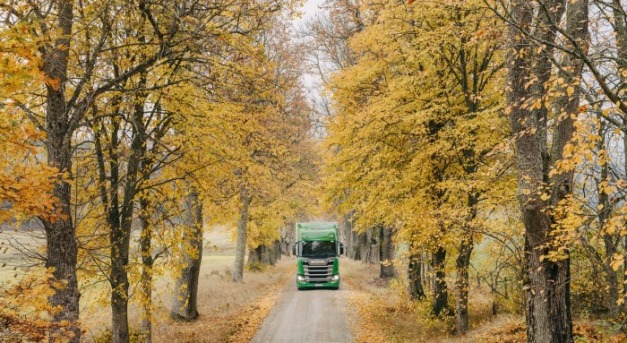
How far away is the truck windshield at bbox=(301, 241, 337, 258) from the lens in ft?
83.7

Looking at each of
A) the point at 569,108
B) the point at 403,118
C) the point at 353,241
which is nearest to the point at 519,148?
the point at 569,108

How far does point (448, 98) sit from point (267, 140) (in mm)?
5161

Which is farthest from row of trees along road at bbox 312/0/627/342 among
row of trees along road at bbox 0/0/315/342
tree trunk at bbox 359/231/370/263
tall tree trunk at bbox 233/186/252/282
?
tree trunk at bbox 359/231/370/263

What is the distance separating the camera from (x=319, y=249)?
84.3 feet

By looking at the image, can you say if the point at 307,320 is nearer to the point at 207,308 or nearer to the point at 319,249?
the point at 207,308

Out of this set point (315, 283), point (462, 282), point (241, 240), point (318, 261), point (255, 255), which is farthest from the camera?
point (255, 255)

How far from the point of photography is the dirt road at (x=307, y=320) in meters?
14.3

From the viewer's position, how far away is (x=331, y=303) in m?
20.9

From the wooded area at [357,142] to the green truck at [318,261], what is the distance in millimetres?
7185

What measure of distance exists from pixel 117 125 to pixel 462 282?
943 cm

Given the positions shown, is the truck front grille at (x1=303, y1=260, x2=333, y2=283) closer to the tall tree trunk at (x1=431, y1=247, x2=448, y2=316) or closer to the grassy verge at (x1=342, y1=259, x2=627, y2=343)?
the grassy verge at (x1=342, y1=259, x2=627, y2=343)

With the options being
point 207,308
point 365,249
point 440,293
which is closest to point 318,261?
point 207,308

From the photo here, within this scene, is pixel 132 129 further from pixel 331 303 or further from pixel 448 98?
pixel 331 303

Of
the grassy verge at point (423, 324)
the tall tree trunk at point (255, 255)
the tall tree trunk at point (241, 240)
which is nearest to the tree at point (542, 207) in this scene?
the grassy verge at point (423, 324)
